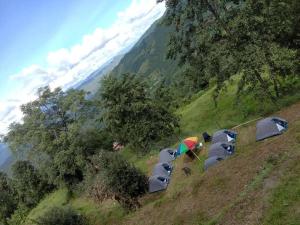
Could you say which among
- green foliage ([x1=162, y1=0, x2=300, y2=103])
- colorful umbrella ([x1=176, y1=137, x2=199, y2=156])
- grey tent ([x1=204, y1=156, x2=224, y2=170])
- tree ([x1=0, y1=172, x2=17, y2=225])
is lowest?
grey tent ([x1=204, y1=156, x2=224, y2=170])

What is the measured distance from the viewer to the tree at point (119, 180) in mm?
38594

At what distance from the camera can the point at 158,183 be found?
40.7m

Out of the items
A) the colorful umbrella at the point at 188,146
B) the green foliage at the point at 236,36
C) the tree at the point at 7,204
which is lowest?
the colorful umbrella at the point at 188,146

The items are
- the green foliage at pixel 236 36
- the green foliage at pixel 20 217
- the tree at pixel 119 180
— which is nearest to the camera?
the green foliage at pixel 236 36

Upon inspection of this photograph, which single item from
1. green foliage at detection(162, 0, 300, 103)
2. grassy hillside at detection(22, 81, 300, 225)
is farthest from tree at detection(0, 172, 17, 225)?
green foliage at detection(162, 0, 300, 103)

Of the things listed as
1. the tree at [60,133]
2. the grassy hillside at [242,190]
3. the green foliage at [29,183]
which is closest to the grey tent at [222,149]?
the grassy hillside at [242,190]

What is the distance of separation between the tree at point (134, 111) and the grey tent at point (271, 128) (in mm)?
19076

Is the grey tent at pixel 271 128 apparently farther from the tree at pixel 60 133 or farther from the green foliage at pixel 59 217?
the tree at pixel 60 133

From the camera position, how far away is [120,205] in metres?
42.7

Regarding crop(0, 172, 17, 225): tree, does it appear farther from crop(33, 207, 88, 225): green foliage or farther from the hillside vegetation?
crop(33, 207, 88, 225): green foliage

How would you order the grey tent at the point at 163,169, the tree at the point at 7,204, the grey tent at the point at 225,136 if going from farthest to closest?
1. the tree at the point at 7,204
2. the grey tent at the point at 163,169
3. the grey tent at the point at 225,136

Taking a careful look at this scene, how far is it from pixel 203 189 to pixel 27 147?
40.3 metres

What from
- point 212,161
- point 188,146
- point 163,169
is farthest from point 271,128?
point 163,169

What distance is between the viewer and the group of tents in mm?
33906
